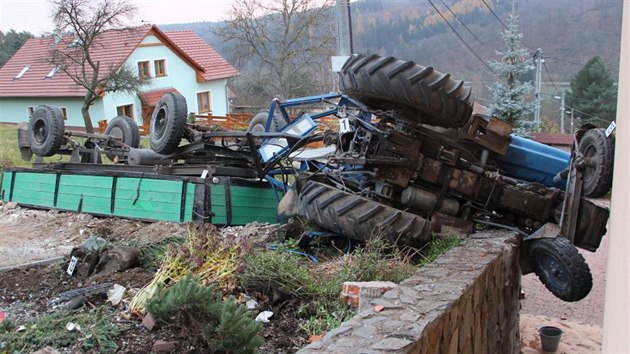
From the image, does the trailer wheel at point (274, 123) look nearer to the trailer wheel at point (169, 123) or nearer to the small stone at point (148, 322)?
the trailer wheel at point (169, 123)

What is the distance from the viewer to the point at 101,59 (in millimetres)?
29578

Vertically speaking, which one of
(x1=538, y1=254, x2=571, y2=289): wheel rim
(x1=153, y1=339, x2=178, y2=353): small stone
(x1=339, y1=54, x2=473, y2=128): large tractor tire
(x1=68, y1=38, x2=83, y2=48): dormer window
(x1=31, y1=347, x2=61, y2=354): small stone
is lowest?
(x1=538, y1=254, x2=571, y2=289): wheel rim

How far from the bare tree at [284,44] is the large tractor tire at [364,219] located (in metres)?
20.7

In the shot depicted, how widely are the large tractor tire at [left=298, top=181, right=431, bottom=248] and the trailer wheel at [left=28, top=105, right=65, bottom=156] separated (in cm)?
604

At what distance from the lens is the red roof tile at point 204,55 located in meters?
34.2

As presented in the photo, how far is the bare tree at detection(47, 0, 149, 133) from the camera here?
23.6 metres

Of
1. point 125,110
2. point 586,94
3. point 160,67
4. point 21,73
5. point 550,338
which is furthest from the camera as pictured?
point 21,73

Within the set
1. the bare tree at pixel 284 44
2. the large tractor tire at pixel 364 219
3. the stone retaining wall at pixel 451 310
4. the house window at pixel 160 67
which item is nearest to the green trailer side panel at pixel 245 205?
the large tractor tire at pixel 364 219

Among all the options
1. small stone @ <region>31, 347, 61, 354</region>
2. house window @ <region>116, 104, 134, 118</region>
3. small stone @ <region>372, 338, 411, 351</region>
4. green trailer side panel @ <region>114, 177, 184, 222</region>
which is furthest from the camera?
house window @ <region>116, 104, 134, 118</region>

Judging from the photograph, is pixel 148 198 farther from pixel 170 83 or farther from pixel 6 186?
pixel 170 83

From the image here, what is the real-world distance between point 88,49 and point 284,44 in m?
7.80

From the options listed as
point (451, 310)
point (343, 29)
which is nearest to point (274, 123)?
point (343, 29)

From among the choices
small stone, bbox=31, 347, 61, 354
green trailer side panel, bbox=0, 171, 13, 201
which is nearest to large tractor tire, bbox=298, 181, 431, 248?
small stone, bbox=31, 347, 61, 354

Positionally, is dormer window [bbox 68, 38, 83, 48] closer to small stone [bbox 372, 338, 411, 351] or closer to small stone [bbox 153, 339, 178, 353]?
small stone [bbox 153, 339, 178, 353]
